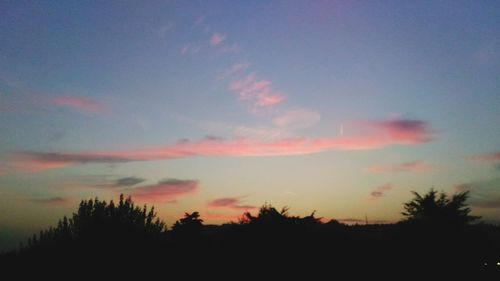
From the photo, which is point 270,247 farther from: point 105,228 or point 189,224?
point 105,228

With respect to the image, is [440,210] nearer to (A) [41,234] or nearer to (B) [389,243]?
(B) [389,243]

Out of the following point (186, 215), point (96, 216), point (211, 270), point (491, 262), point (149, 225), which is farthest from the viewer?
point (149, 225)

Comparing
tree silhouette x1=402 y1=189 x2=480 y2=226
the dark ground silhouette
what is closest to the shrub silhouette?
Result: the dark ground silhouette

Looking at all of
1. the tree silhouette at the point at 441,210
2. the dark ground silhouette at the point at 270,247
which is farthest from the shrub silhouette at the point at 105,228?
the tree silhouette at the point at 441,210

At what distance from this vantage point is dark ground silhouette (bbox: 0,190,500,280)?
11.0 meters

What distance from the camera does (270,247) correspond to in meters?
10.8

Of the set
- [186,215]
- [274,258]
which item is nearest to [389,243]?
[274,258]

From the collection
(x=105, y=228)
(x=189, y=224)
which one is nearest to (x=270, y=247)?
(x=189, y=224)

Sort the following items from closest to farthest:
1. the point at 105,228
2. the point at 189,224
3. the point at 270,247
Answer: the point at 270,247 < the point at 189,224 < the point at 105,228

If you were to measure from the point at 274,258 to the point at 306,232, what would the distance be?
1.18m

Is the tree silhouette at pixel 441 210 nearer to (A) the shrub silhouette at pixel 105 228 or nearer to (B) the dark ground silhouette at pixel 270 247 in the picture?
(B) the dark ground silhouette at pixel 270 247

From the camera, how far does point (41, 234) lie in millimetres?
29125

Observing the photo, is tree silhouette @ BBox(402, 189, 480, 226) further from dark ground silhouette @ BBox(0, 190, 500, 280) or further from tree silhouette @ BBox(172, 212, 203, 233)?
tree silhouette @ BBox(172, 212, 203, 233)

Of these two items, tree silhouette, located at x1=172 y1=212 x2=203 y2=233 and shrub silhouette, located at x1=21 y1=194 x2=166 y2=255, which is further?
shrub silhouette, located at x1=21 y1=194 x2=166 y2=255
